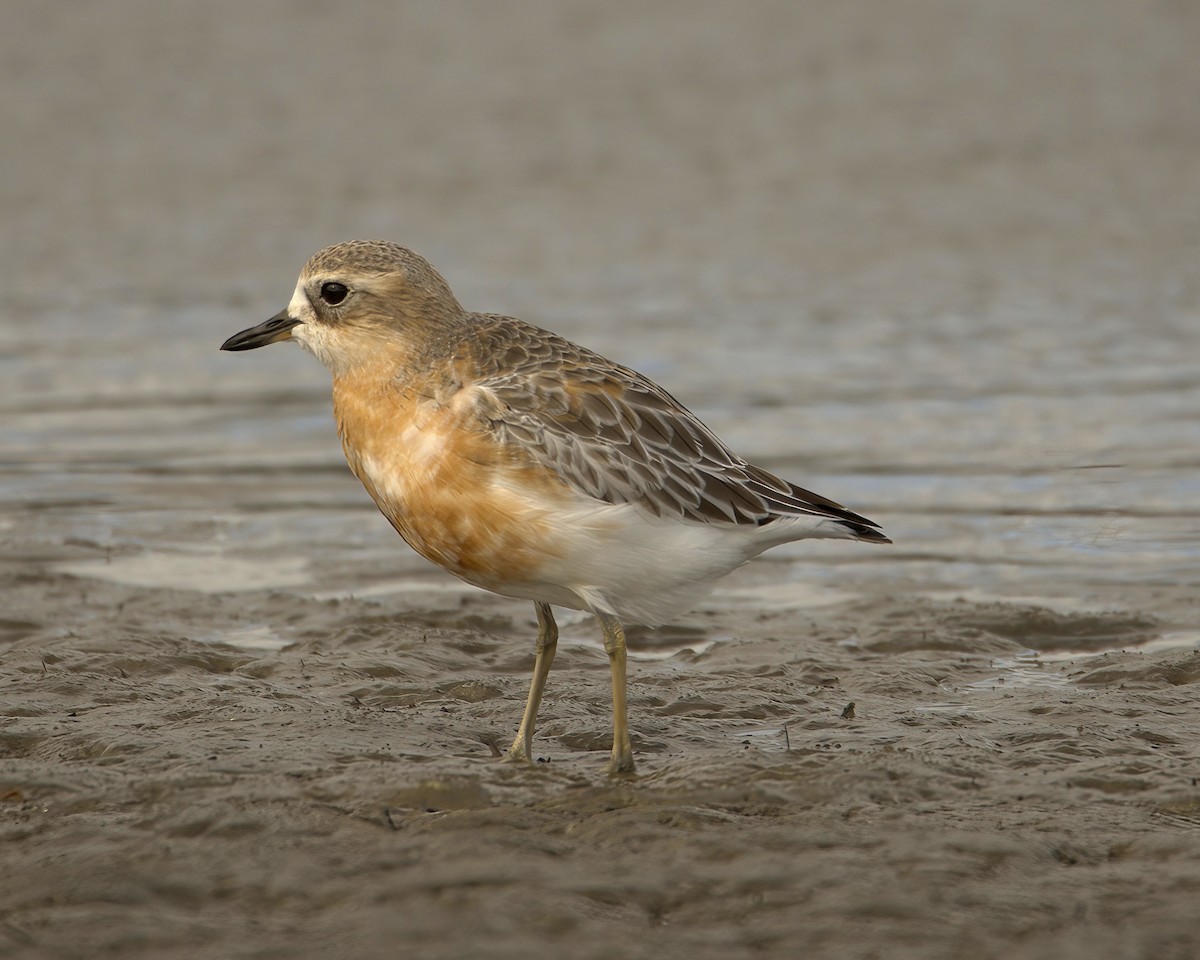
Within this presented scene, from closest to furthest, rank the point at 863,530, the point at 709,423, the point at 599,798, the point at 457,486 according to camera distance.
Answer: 1. the point at 599,798
2. the point at 457,486
3. the point at 863,530
4. the point at 709,423

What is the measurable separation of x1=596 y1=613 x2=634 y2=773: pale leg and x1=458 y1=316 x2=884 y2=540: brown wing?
24.9 inches

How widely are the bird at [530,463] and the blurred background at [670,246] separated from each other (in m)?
3.69

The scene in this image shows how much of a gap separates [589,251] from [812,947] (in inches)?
588

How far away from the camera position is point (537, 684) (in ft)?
26.7

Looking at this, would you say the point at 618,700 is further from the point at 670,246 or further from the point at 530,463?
the point at 670,246

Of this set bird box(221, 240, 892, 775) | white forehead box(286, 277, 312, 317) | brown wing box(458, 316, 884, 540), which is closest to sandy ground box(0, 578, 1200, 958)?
bird box(221, 240, 892, 775)

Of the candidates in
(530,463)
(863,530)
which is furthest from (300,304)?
(863,530)

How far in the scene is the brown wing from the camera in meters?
7.55

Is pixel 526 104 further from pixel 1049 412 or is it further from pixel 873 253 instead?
pixel 1049 412

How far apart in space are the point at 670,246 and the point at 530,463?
1316 centimetres

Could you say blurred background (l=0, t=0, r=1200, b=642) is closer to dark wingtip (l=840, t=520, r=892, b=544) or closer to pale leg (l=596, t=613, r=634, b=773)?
dark wingtip (l=840, t=520, r=892, b=544)

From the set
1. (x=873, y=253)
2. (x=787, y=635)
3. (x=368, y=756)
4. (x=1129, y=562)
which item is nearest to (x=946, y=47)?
(x=873, y=253)

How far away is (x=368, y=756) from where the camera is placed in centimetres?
771

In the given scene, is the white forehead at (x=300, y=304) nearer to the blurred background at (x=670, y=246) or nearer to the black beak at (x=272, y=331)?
the black beak at (x=272, y=331)
